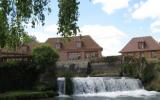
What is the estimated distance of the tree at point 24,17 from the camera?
9875 millimetres

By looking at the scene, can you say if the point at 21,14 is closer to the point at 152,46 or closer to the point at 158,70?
the point at 158,70

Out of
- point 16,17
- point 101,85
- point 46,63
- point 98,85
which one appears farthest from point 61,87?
point 16,17

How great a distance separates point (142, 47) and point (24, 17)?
203 ft

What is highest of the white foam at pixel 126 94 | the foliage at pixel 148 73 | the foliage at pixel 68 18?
the foliage at pixel 68 18

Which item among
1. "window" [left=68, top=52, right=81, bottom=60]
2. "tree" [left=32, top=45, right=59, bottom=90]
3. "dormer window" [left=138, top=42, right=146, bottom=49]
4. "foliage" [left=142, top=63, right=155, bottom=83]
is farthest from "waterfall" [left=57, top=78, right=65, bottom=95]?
"window" [left=68, top=52, right=81, bottom=60]

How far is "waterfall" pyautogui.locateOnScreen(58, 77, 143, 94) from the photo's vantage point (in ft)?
137

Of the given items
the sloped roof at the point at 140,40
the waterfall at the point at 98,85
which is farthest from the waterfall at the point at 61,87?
the sloped roof at the point at 140,40

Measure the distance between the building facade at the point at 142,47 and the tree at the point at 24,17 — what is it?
6059 centimetres

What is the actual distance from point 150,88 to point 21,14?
38489mm

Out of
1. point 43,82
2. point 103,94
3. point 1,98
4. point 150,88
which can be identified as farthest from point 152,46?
point 1,98

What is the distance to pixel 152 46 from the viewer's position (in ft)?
231

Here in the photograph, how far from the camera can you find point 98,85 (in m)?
42.9

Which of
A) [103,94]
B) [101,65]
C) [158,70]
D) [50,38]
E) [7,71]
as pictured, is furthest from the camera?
[50,38]

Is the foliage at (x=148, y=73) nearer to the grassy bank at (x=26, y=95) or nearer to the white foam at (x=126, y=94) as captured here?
the white foam at (x=126, y=94)
